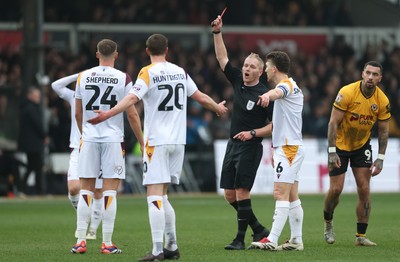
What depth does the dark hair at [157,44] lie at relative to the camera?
41.4ft

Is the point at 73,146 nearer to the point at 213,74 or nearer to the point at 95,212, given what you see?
the point at 95,212

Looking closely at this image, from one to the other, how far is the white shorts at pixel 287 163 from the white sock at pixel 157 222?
1860mm

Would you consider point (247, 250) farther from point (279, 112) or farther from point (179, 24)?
point (179, 24)

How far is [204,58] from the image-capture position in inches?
1304

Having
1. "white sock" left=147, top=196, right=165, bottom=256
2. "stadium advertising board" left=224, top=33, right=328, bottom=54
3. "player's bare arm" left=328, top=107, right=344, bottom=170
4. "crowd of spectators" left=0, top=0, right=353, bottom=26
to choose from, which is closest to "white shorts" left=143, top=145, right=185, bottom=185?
"white sock" left=147, top=196, right=165, bottom=256

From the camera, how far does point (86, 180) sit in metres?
13.8

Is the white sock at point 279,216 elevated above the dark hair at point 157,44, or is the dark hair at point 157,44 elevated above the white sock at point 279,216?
the dark hair at point 157,44

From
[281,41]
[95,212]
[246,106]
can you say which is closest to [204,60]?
[281,41]

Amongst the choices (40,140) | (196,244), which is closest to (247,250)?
(196,244)

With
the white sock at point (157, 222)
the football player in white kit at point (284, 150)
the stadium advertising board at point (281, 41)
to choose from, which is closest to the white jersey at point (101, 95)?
the white sock at point (157, 222)

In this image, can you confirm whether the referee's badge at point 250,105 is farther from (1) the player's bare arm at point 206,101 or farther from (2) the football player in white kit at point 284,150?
(1) the player's bare arm at point 206,101

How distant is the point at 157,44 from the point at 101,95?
1.48 meters

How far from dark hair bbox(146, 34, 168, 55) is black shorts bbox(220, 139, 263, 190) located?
2.08m

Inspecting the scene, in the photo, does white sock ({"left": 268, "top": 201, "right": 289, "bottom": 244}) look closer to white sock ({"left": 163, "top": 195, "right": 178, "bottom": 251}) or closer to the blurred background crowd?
white sock ({"left": 163, "top": 195, "right": 178, "bottom": 251})
